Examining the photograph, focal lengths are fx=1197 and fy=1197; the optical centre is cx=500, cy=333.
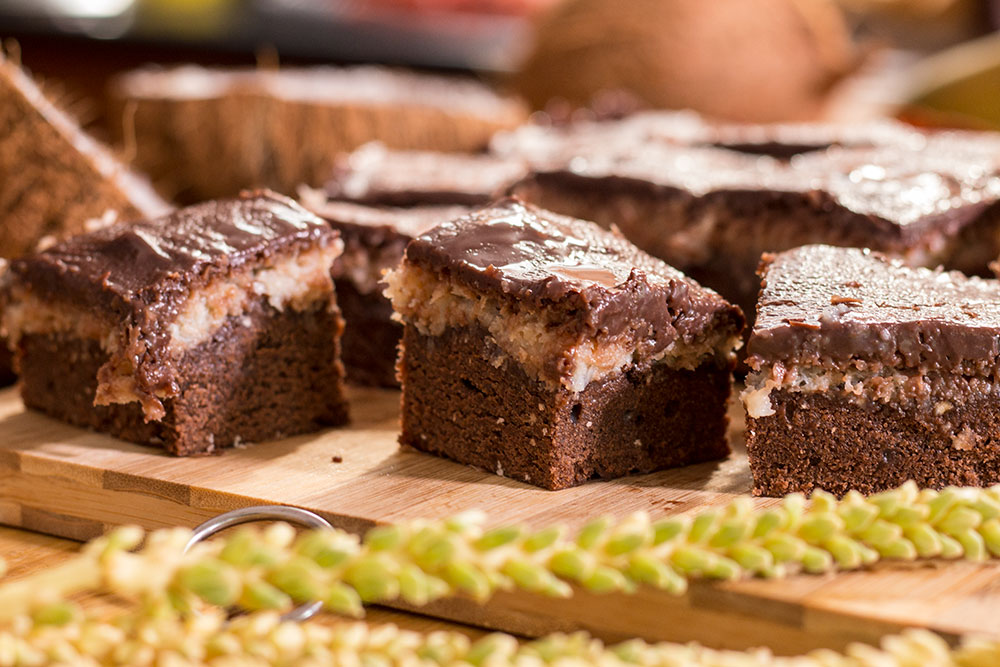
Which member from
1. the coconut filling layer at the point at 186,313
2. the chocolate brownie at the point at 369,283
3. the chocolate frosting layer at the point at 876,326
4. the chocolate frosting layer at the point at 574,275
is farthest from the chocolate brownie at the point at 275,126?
the chocolate frosting layer at the point at 876,326

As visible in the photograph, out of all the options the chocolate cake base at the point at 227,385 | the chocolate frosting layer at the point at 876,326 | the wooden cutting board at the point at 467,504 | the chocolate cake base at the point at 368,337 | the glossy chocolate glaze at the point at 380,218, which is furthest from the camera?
the chocolate cake base at the point at 368,337

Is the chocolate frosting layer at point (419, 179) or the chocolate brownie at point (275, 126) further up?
the chocolate brownie at point (275, 126)

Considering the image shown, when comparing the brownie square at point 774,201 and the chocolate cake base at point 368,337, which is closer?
the brownie square at point 774,201

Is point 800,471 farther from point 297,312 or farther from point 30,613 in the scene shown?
point 30,613

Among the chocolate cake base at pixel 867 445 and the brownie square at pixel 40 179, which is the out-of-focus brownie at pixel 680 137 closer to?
the brownie square at pixel 40 179

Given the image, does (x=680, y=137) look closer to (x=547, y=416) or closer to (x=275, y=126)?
(x=275, y=126)

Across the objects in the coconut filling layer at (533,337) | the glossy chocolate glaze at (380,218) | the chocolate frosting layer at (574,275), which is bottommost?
the coconut filling layer at (533,337)

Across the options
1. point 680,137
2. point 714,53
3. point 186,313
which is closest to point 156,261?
point 186,313

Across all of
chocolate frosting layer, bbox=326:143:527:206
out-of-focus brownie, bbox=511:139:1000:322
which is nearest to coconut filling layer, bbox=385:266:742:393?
out-of-focus brownie, bbox=511:139:1000:322
